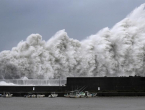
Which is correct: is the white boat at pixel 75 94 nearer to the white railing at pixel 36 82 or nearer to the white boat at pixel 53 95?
the white boat at pixel 53 95

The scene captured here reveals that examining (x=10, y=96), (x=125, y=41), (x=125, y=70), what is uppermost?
(x=125, y=41)

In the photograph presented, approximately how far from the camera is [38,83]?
72.6 m

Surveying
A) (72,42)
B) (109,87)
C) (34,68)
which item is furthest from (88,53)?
(109,87)

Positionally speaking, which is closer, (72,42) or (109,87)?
(109,87)

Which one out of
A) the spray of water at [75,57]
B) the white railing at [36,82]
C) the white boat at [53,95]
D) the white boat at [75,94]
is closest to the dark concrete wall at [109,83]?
the white boat at [75,94]

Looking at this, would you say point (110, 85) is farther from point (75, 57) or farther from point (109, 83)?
point (75, 57)

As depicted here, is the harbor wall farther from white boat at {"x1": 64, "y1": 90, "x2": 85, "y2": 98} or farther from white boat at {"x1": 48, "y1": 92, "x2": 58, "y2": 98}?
white boat at {"x1": 48, "y1": 92, "x2": 58, "y2": 98}

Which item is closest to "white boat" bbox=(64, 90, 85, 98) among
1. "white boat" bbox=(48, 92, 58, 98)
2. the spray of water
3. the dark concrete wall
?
the dark concrete wall

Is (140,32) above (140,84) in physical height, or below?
above

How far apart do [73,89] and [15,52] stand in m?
22.3

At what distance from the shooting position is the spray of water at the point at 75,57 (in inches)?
3211

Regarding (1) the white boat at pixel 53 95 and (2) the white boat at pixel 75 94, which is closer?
(2) the white boat at pixel 75 94

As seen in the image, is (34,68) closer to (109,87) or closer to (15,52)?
(15,52)

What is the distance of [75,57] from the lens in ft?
279
